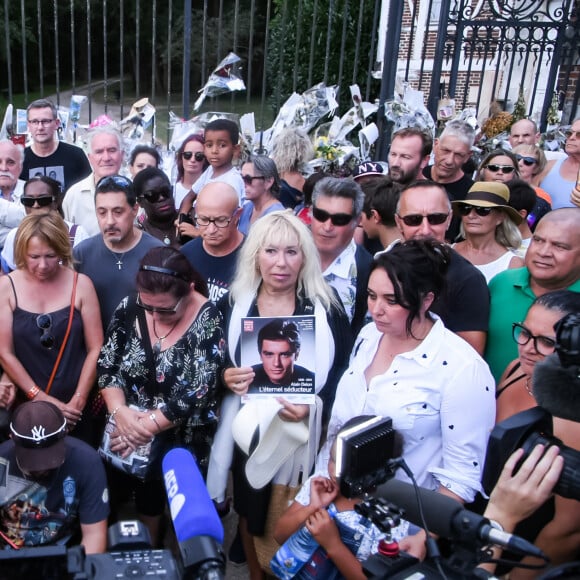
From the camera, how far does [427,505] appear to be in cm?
133

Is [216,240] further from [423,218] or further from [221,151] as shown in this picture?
[221,151]

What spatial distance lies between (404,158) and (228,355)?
2.22 meters

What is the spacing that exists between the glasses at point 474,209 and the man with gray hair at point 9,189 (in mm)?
2751

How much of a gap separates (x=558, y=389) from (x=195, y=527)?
0.86 m

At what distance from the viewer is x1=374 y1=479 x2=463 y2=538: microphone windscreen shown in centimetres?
130

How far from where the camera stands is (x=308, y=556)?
228 cm

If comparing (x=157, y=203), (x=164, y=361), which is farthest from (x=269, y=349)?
(x=157, y=203)

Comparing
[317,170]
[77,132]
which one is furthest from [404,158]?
[77,132]

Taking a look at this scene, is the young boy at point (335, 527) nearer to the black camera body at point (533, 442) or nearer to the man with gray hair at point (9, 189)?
the black camera body at point (533, 442)

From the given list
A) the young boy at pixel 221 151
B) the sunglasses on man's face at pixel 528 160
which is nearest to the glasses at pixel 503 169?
the sunglasses on man's face at pixel 528 160

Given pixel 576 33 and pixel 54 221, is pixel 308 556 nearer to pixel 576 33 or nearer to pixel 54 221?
pixel 54 221

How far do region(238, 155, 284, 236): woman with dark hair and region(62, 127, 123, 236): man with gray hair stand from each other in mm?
943

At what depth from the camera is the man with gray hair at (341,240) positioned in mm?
→ 3146

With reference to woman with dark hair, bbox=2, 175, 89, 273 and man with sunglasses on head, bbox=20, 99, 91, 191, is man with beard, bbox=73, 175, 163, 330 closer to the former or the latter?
woman with dark hair, bbox=2, 175, 89, 273
